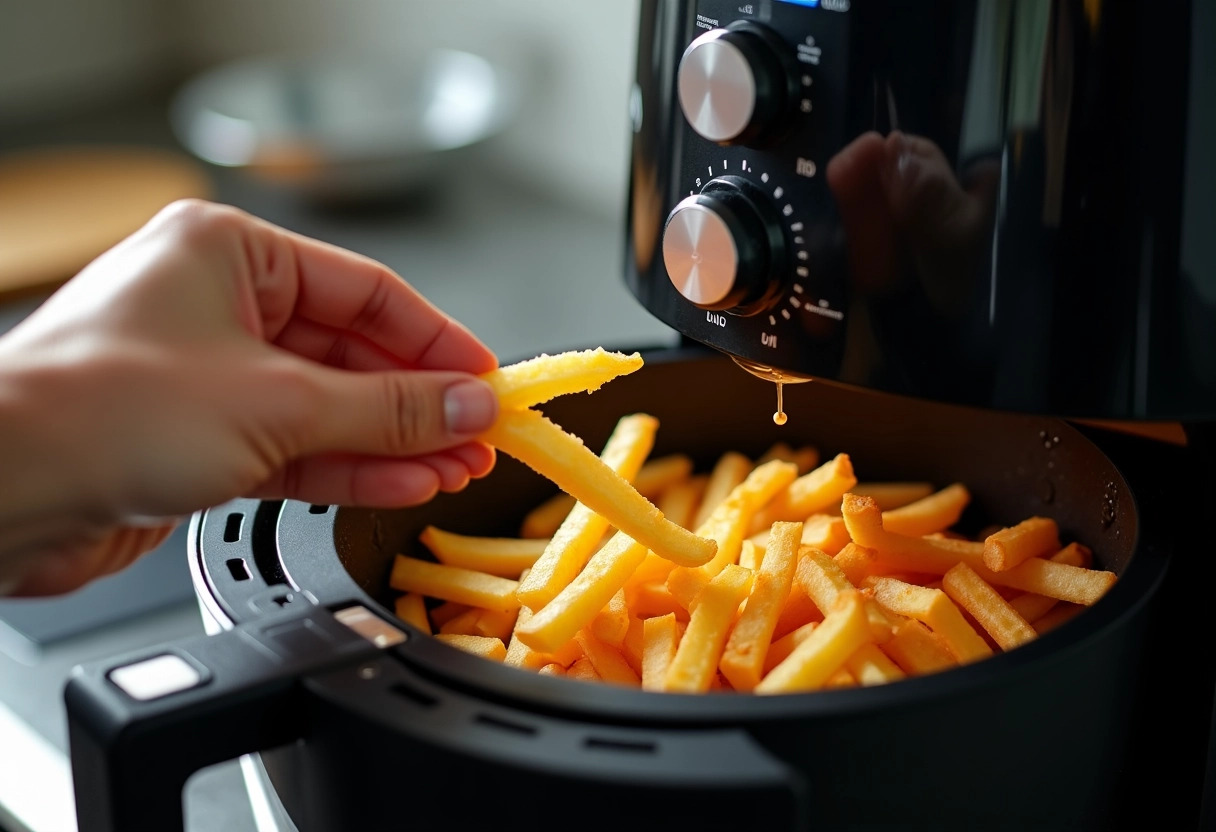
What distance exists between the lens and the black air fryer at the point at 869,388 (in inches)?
28.6

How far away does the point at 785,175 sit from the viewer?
2.80 feet

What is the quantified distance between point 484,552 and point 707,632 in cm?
27

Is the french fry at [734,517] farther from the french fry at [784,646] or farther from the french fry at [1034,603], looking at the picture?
the french fry at [1034,603]

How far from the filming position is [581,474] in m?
0.88

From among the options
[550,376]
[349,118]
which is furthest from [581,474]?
[349,118]

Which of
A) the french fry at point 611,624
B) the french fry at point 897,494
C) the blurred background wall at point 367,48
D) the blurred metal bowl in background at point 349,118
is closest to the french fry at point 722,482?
the french fry at point 897,494

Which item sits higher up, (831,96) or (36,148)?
(831,96)

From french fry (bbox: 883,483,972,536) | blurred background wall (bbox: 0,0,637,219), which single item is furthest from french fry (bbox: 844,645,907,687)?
blurred background wall (bbox: 0,0,637,219)

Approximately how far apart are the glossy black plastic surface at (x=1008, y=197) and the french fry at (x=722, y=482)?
351 mm

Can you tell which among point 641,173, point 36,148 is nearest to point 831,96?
point 641,173

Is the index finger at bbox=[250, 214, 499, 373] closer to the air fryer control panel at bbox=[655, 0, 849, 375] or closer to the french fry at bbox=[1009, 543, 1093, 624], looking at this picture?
the air fryer control panel at bbox=[655, 0, 849, 375]

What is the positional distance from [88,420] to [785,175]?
17.1 inches

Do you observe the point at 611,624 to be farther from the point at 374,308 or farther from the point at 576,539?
the point at 374,308

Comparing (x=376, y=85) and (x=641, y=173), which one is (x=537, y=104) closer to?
(x=376, y=85)
